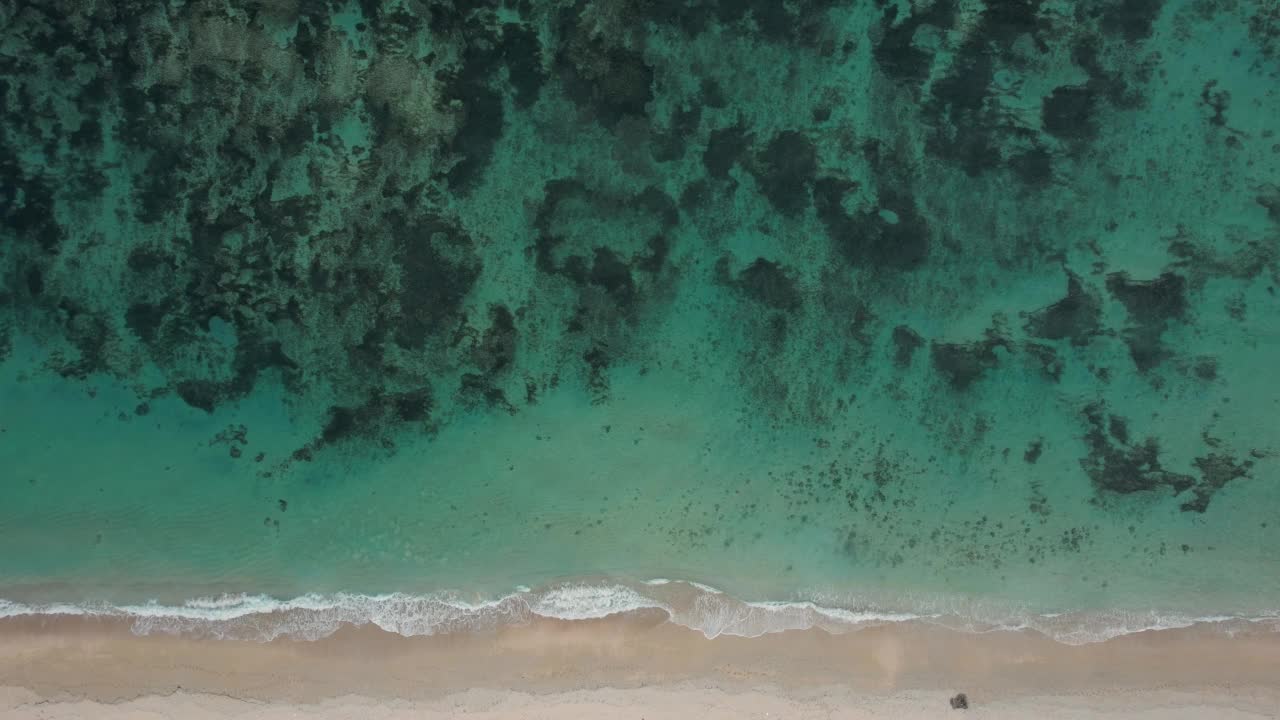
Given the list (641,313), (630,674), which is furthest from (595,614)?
(641,313)

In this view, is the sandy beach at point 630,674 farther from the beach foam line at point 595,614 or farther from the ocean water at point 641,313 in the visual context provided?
the ocean water at point 641,313

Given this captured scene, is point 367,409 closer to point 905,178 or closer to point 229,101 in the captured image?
point 229,101

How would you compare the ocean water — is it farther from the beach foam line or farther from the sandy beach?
the sandy beach

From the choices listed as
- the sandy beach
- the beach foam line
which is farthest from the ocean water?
the sandy beach

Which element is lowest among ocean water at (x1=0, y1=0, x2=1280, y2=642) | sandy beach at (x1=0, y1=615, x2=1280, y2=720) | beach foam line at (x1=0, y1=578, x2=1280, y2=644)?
sandy beach at (x1=0, y1=615, x2=1280, y2=720)

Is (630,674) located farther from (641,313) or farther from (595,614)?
(641,313)

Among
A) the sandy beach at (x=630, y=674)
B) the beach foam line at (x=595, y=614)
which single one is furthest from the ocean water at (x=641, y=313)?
the sandy beach at (x=630, y=674)
